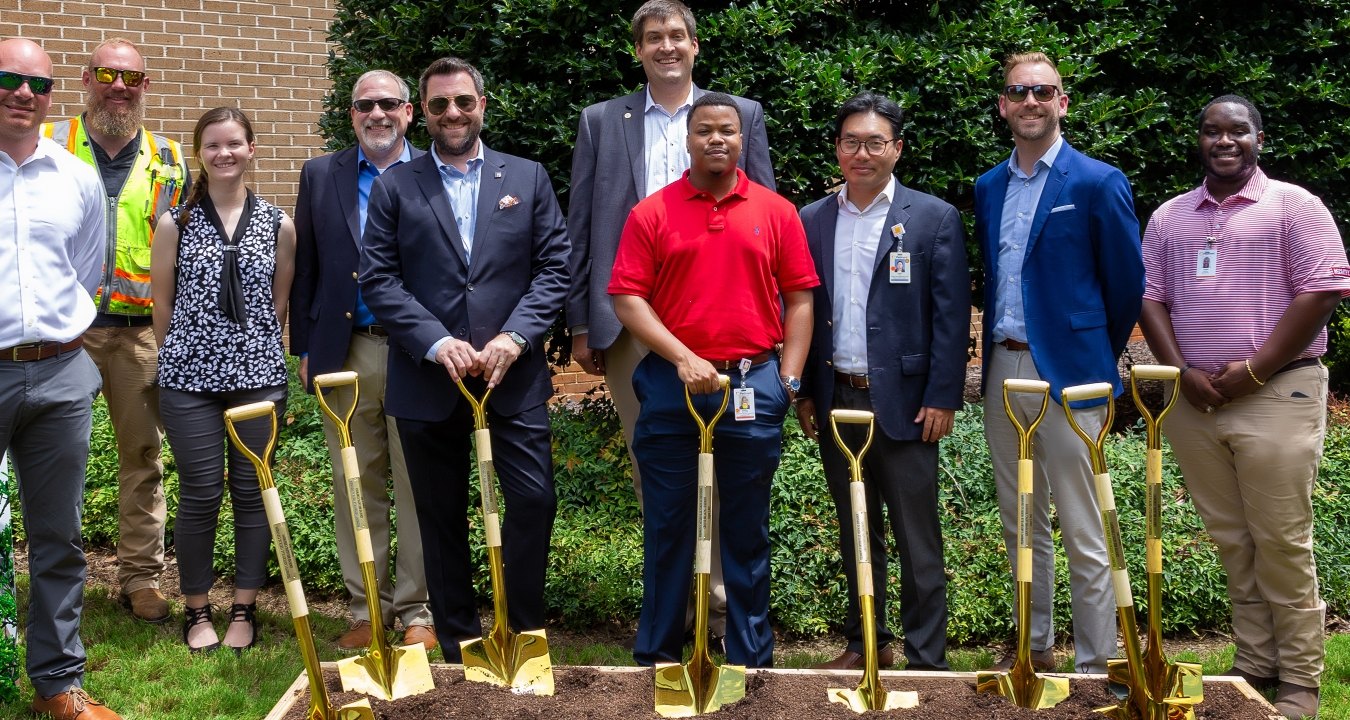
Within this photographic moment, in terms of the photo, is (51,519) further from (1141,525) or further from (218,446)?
(1141,525)

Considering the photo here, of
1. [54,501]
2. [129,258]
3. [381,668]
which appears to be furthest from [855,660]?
[129,258]

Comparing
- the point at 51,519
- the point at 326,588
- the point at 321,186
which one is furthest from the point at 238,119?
the point at 326,588

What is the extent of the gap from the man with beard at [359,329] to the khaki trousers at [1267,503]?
308cm

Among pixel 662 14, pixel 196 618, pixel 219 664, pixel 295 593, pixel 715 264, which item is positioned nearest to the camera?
pixel 295 593

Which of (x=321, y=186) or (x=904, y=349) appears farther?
(x=321, y=186)

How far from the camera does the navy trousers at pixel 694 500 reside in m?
4.41

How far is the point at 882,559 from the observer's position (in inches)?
193

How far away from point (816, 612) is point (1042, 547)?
119 cm

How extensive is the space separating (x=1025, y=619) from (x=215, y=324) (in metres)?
3.21

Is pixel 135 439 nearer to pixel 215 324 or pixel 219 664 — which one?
pixel 215 324

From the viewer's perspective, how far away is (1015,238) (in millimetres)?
4582

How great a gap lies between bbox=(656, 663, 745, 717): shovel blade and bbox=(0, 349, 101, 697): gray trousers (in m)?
2.08

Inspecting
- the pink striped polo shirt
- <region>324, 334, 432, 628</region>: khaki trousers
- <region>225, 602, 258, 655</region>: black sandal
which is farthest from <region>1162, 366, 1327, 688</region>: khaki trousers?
<region>225, 602, 258, 655</region>: black sandal

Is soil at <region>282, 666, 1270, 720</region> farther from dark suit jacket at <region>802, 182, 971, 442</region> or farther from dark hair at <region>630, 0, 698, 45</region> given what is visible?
dark hair at <region>630, 0, 698, 45</region>
